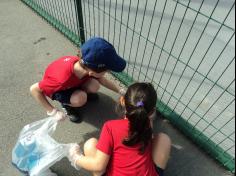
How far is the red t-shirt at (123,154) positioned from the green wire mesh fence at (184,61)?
59 cm

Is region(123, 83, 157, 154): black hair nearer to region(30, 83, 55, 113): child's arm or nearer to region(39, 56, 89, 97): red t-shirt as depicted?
region(39, 56, 89, 97): red t-shirt

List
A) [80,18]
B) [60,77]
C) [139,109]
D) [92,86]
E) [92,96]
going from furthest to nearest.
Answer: [80,18], [92,96], [92,86], [60,77], [139,109]

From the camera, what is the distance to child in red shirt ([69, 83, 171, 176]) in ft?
4.52

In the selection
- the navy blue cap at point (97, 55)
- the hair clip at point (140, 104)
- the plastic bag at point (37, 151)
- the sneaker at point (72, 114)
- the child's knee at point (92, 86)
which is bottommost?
the sneaker at point (72, 114)

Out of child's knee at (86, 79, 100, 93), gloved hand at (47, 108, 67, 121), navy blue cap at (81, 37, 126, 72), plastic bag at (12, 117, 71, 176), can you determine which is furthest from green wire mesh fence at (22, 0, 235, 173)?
plastic bag at (12, 117, 71, 176)

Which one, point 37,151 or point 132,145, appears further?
point 37,151

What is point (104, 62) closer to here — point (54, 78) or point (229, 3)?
point (54, 78)

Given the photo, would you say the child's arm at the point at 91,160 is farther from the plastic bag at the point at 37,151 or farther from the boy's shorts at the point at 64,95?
the boy's shorts at the point at 64,95

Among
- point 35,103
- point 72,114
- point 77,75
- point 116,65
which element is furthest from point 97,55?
point 35,103

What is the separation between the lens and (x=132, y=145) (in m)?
1.50

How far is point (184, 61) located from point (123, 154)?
1.30m

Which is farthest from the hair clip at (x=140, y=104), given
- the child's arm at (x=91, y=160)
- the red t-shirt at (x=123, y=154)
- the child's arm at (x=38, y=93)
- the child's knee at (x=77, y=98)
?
the child's arm at (x=38, y=93)

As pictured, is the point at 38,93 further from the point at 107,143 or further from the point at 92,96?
the point at 107,143

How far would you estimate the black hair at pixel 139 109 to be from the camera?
1.35 meters
